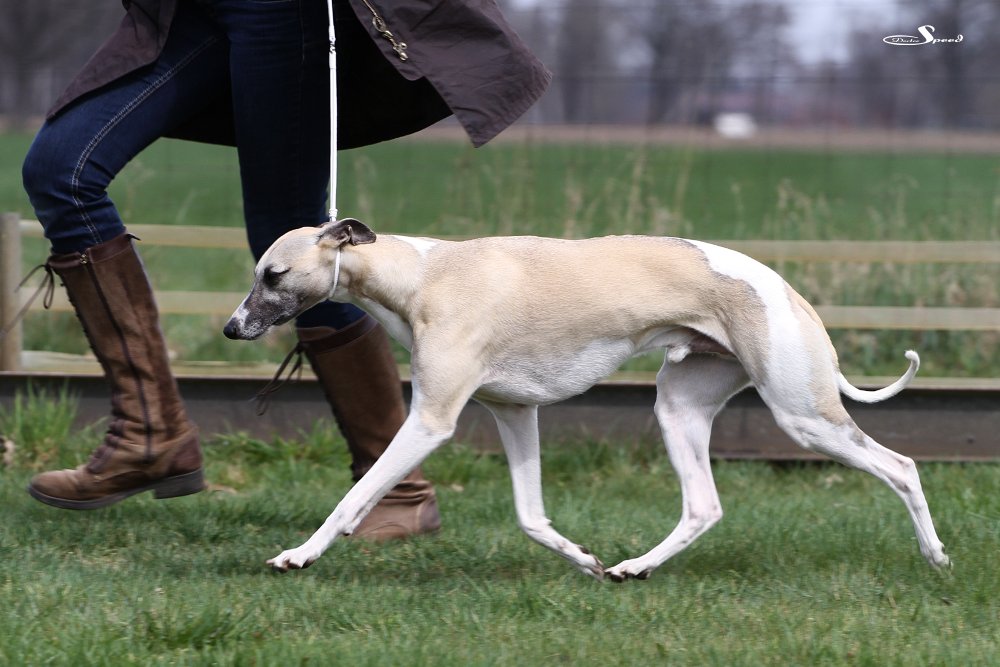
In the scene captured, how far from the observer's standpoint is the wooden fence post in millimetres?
5684

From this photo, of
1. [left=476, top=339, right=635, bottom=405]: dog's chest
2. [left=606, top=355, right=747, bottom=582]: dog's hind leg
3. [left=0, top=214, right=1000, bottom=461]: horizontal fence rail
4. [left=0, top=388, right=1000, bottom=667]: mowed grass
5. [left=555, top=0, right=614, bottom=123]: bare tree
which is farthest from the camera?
[left=555, top=0, right=614, bottom=123]: bare tree

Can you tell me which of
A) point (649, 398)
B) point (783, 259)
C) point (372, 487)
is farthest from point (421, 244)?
point (783, 259)

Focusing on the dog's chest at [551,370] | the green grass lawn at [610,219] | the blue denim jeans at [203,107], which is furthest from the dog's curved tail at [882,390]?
the green grass lawn at [610,219]

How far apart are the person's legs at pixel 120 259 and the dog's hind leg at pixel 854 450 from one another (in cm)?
181

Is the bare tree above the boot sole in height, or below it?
below

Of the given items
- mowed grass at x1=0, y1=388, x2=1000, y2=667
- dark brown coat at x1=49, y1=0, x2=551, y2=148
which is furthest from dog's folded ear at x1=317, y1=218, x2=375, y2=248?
mowed grass at x1=0, y1=388, x2=1000, y2=667

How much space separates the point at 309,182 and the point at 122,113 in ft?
1.83

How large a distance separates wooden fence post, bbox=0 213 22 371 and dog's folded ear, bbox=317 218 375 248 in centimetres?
267

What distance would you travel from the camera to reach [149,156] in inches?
533

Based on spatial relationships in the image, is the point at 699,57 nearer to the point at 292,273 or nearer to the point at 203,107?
the point at 203,107

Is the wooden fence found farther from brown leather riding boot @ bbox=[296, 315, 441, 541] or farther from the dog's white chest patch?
the dog's white chest patch

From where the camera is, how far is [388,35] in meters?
3.50

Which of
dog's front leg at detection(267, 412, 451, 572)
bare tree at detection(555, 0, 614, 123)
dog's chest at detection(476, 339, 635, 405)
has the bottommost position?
bare tree at detection(555, 0, 614, 123)

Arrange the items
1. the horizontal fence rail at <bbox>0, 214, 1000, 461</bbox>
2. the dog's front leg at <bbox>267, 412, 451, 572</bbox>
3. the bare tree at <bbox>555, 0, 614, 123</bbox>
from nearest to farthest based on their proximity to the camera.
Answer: the dog's front leg at <bbox>267, 412, 451, 572</bbox> < the horizontal fence rail at <bbox>0, 214, 1000, 461</bbox> < the bare tree at <bbox>555, 0, 614, 123</bbox>
